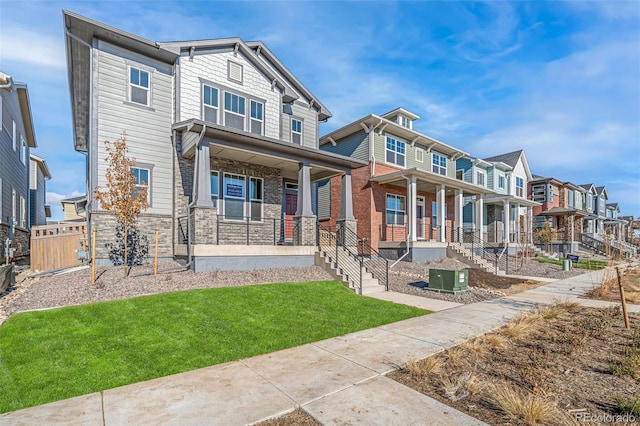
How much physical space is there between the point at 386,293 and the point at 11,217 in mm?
18134

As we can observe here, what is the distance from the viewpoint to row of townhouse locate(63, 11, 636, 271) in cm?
1144

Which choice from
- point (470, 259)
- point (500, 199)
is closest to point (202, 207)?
point (470, 259)

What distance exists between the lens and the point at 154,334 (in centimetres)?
590

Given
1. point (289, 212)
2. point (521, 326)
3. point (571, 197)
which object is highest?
point (571, 197)

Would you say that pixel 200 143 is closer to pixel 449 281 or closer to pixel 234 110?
pixel 234 110

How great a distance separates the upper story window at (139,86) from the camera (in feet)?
40.8

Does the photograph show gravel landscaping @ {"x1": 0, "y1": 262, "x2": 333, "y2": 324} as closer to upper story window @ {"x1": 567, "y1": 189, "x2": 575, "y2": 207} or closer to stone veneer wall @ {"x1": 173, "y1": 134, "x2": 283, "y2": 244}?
stone veneer wall @ {"x1": 173, "y1": 134, "x2": 283, "y2": 244}

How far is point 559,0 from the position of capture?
9.71 meters

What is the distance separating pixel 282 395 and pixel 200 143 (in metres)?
8.96

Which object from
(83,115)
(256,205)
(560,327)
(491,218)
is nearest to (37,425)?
(560,327)

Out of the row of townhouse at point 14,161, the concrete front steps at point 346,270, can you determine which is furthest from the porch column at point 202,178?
the row of townhouse at point 14,161

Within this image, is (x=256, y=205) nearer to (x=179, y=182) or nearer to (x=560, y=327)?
(x=179, y=182)

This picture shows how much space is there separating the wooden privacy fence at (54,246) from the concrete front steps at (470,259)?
1748 cm

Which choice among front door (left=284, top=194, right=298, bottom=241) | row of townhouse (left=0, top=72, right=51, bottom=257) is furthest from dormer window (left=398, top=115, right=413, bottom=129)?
row of townhouse (left=0, top=72, right=51, bottom=257)
